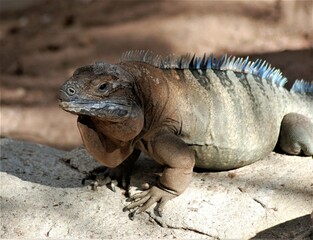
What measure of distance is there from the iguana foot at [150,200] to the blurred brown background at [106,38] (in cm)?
344

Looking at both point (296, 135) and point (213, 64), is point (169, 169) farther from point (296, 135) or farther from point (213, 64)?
point (296, 135)

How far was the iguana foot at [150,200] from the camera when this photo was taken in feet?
14.6

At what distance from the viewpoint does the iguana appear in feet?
13.7

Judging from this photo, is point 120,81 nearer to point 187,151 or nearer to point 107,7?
point 187,151

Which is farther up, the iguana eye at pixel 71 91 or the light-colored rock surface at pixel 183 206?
the iguana eye at pixel 71 91

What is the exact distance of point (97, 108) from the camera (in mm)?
4074

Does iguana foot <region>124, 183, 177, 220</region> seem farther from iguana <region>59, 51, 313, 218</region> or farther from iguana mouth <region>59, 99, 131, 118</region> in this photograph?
iguana mouth <region>59, 99, 131, 118</region>

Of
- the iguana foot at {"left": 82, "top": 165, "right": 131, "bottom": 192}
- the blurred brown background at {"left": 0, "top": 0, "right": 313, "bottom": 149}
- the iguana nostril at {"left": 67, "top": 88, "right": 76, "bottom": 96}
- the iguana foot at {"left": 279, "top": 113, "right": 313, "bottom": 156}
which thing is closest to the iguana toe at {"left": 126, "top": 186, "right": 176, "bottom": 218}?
the iguana foot at {"left": 82, "top": 165, "right": 131, "bottom": 192}

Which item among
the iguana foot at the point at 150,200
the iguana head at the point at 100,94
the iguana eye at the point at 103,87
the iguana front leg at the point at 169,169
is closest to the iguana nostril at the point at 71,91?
the iguana head at the point at 100,94

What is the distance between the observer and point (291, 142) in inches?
196

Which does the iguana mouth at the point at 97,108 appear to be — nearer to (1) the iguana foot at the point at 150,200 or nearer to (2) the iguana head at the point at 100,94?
(2) the iguana head at the point at 100,94

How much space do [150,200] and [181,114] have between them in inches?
27.4

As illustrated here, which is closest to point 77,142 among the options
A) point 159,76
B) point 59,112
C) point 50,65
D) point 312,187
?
point 59,112

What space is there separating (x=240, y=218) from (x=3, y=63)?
7120mm
